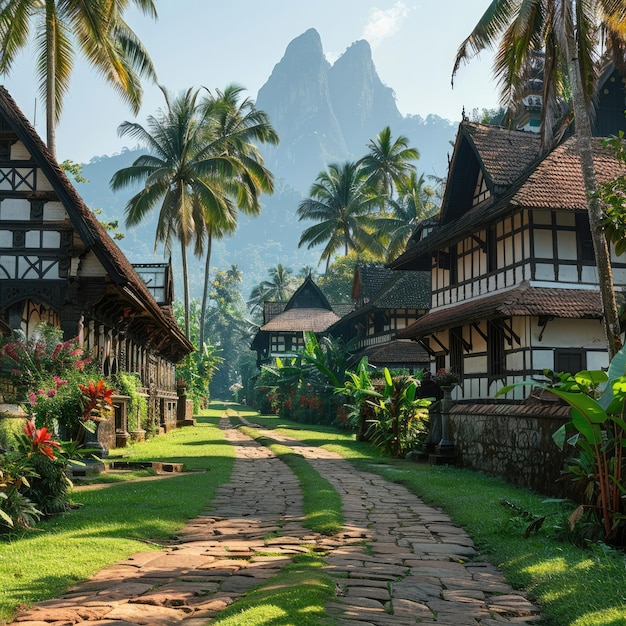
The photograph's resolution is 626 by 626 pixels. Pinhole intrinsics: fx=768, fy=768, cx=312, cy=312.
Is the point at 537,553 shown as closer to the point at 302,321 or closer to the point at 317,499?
the point at 317,499

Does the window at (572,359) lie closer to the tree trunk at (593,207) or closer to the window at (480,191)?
the tree trunk at (593,207)

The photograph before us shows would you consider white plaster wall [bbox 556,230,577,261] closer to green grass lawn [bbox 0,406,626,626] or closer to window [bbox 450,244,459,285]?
window [bbox 450,244,459,285]

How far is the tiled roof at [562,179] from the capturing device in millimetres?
19672

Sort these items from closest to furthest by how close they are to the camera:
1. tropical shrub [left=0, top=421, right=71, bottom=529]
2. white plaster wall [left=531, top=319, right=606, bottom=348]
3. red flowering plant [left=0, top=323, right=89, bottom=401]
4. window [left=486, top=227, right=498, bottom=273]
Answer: tropical shrub [left=0, top=421, right=71, bottom=529] < red flowering plant [left=0, top=323, right=89, bottom=401] < white plaster wall [left=531, top=319, right=606, bottom=348] < window [left=486, top=227, right=498, bottom=273]

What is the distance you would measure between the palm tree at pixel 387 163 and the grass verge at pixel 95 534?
141 feet

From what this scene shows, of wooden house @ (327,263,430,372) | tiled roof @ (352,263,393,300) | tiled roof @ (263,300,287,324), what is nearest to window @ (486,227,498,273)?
wooden house @ (327,263,430,372)

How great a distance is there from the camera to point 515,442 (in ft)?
42.0

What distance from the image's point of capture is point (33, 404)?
1294cm

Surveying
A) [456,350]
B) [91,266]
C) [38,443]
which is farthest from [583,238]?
[38,443]

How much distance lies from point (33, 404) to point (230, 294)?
9547 centimetres

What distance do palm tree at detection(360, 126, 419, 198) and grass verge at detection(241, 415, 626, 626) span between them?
42451 mm

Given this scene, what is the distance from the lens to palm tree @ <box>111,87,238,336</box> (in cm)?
3700

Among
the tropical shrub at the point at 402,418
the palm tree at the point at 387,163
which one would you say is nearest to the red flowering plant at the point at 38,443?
the tropical shrub at the point at 402,418

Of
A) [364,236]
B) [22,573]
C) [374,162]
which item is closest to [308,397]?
[364,236]
